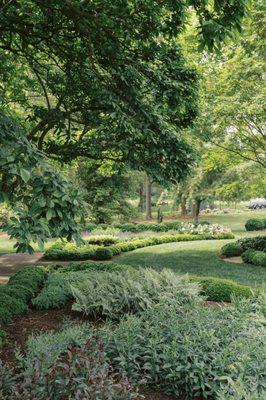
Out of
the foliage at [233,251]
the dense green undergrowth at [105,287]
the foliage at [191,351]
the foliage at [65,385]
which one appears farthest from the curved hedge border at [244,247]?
the foliage at [65,385]

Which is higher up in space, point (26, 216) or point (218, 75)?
point (218, 75)

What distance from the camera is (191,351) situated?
461cm

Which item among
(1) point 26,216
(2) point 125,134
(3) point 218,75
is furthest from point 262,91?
(1) point 26,216

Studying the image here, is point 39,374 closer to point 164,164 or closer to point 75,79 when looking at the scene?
point 164,164

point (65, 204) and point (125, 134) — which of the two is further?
point (125, 134)

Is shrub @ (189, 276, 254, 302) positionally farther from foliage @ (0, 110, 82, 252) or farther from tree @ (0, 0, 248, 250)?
foliage @ (0, 110, 82, 252)

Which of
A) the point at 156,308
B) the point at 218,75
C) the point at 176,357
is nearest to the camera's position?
the point at 176,357

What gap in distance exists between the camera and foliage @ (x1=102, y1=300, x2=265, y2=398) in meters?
4.40

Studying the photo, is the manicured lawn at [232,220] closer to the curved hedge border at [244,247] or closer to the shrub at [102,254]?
the curved hedge border at [244,247]

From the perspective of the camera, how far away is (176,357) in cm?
458

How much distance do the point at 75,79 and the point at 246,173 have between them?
12.1 meters

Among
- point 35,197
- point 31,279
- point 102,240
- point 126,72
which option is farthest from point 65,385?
point 102,240

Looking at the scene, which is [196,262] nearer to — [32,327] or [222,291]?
[222,291]

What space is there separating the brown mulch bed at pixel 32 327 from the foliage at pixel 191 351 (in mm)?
246
